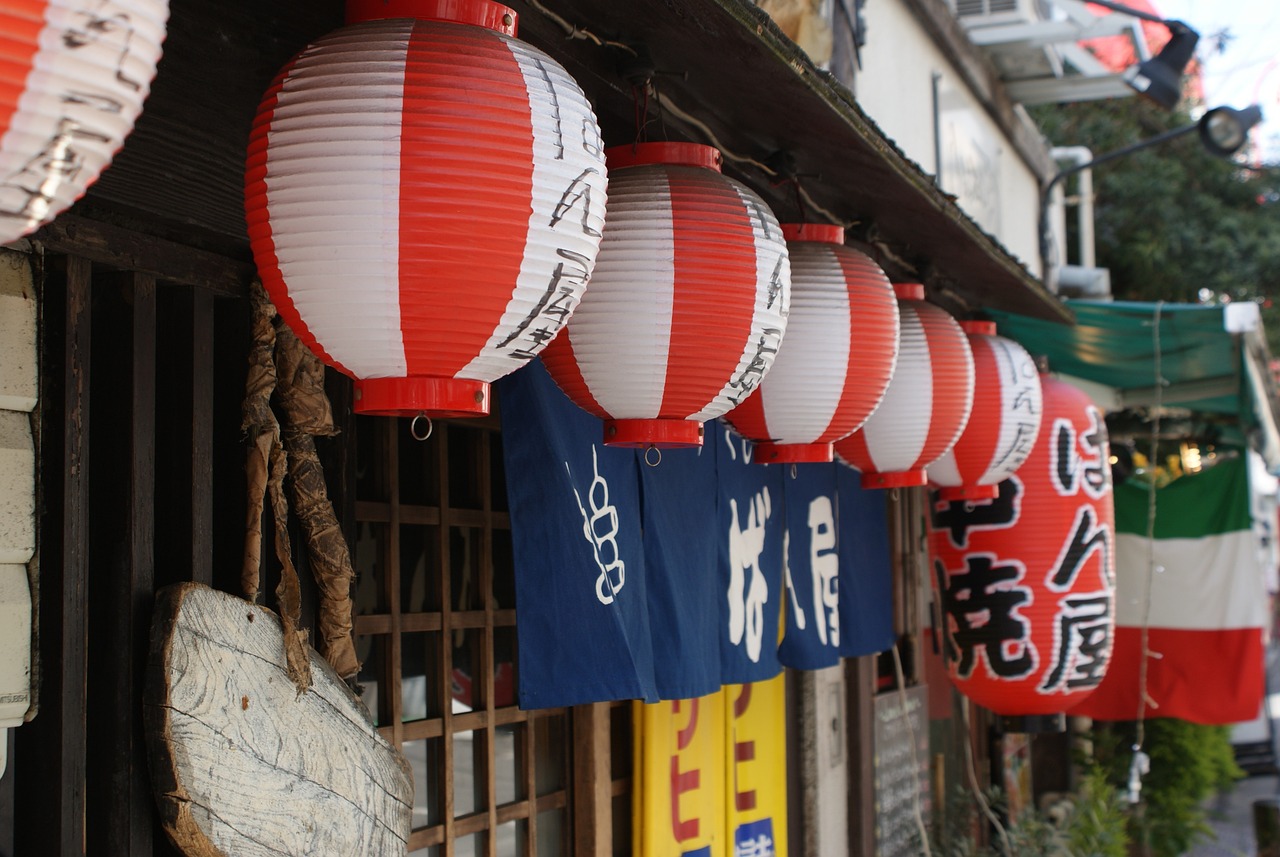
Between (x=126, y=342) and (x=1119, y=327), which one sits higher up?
(x=1119, y=327)

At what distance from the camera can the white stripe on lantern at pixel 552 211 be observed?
8.52ft

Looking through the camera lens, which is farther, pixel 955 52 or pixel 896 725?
pixel 955 52

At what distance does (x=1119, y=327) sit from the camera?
9.78m

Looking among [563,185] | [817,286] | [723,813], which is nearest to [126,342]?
[563,185]

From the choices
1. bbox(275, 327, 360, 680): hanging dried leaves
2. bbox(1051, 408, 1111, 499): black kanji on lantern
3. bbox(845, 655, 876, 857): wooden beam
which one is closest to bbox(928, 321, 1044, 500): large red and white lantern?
bbox(1051, 408, 1111, 499): black kanji on lantern

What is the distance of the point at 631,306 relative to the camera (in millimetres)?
3469

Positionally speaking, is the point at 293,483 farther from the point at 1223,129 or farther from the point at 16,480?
the point at 1223,129

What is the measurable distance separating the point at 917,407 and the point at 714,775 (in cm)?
220

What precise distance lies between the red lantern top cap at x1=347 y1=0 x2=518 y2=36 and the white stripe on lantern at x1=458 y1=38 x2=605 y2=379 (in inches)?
3.0

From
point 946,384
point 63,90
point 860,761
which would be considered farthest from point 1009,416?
point 63,90

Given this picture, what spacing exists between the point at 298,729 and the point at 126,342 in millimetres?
1128

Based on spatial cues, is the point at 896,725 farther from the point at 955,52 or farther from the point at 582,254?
the point at 582,254

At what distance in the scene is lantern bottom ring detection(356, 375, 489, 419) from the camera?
8.81 ft

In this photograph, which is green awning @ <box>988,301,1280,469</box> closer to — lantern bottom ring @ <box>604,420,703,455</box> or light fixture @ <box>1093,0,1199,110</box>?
light fixture @ <box>1093,0,1199,110</box>
